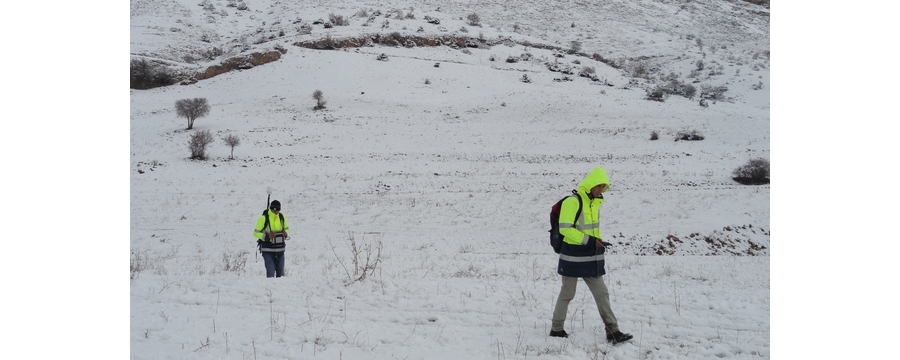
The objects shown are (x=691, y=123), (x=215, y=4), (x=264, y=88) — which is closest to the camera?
(x=691, y=123)

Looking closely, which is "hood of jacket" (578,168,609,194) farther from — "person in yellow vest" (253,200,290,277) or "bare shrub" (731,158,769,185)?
"bare shrub" (731,158,769,185)

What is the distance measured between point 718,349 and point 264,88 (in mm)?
35648

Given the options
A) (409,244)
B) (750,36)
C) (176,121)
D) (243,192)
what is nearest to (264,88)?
(176,121)

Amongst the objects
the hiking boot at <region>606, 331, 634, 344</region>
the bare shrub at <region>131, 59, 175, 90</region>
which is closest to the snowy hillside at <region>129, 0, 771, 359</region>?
the hiking boot at <region>606, 331, 634, 344</region>

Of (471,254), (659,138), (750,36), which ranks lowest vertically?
(471,254)

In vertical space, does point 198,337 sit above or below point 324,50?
below

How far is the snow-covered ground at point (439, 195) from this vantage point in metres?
5.20

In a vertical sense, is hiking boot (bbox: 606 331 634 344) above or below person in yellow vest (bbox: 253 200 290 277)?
below

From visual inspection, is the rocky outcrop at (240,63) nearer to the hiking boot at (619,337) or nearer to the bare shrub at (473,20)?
the bare shrub at (473,20)

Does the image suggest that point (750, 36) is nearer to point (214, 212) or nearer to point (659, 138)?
point (659, 138)

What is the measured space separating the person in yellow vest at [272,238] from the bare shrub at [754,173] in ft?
57.6

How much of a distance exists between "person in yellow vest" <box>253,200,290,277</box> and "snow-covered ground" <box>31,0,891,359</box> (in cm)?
67

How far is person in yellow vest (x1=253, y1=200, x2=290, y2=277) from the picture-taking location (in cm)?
804

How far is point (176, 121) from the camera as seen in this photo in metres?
29.1
